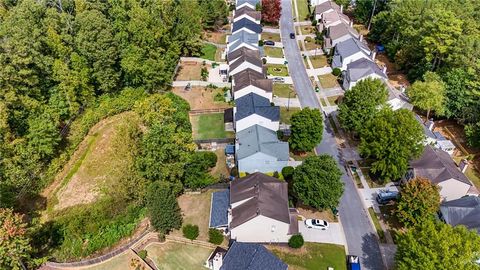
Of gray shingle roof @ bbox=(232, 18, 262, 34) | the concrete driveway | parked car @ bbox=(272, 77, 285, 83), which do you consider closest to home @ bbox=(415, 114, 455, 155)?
the concrete driveway

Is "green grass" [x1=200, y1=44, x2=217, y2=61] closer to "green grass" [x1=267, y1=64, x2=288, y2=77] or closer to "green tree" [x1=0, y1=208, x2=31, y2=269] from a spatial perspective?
"green grass" [x1=267, y1=64, x2=288, y2=77]

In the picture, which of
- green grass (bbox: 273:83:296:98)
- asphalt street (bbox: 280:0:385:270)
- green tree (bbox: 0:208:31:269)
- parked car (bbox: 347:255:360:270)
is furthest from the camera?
green grass (bbox: 273:83:296:98)

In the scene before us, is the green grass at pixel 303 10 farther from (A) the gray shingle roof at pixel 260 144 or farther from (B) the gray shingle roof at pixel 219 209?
(B) the gray shingle roof at pixel 219 209

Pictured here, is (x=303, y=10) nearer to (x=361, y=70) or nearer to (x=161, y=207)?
(x=361, y=70)

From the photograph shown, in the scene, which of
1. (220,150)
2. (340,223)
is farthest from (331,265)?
(220,150)

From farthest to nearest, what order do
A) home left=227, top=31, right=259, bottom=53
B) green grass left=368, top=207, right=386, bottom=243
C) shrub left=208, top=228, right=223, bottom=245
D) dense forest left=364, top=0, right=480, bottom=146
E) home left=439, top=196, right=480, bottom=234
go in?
Result: 1. home left=227, top=31, right=259, bottom=53
2. dense forest left=364, top=0, right=480, bottom=146
3. green grass left=368, top=207, right=386, bottom=243
4. shrub left=208, top=228, right=223, bottom=245
5. home left=439, top=196, right=480, bottom=234

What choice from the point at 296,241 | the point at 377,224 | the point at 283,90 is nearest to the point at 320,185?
the point at 296,241
